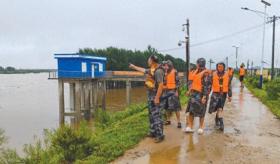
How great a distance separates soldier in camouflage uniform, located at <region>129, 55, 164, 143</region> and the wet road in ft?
1.28

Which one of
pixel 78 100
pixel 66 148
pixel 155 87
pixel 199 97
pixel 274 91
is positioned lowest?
pixel 78 100

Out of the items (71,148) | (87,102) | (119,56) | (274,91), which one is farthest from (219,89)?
(119,56)

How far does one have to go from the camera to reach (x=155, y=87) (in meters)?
6.73

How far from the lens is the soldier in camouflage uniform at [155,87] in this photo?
258 inches

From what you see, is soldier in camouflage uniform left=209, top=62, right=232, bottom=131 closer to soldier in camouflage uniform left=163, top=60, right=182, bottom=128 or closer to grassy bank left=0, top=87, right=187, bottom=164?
soldier in camouflage uniform left=163, top=60, right=182, bottom=128

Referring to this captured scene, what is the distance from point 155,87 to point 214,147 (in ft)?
5.42

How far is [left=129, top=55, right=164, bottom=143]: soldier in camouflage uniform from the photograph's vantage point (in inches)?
258

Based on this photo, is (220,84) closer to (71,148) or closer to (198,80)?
(198,80)

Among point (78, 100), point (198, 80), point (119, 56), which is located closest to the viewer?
point (198, 80)

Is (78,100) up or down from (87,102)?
up

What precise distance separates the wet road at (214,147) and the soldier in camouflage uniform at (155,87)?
39 centimetres

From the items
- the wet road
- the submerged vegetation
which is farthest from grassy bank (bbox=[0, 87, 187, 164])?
the wet road

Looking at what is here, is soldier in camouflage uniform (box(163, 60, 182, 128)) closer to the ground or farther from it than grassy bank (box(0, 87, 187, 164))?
farther from it

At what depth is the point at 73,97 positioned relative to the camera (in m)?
26.2
